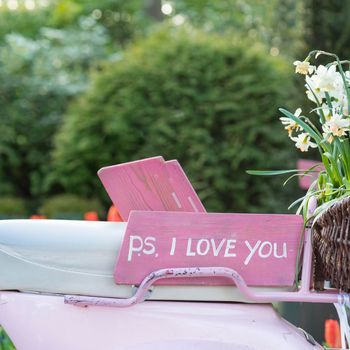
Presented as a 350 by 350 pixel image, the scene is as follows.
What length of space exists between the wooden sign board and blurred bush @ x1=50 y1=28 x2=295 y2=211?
5.08 meters

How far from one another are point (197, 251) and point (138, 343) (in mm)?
263

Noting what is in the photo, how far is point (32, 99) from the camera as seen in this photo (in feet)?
34.7

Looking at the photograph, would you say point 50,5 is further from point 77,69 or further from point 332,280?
point 332,280

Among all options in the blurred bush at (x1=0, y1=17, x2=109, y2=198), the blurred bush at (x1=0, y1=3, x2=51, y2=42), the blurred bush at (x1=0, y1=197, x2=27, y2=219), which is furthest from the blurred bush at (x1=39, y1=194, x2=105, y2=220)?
the blurred bush at (x1=0, y1=3, x2=51, y2=42)

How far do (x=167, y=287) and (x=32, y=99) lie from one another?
29.0 ft

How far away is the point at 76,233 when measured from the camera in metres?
2.12

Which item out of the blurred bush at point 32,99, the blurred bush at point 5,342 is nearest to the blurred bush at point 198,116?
the blurred bush at point 32,99

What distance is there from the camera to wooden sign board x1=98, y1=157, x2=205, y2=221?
2.22 m

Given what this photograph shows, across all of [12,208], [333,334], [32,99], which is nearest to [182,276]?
[333,334]

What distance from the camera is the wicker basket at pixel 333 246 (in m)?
1.93

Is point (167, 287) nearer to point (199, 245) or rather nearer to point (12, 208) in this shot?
point (199, 245)

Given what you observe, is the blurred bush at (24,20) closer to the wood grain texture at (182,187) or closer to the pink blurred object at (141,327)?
the wood grain texture at (182,187)

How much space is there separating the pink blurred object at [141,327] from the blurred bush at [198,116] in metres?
5.32

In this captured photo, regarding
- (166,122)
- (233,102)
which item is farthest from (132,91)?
(233,102)
